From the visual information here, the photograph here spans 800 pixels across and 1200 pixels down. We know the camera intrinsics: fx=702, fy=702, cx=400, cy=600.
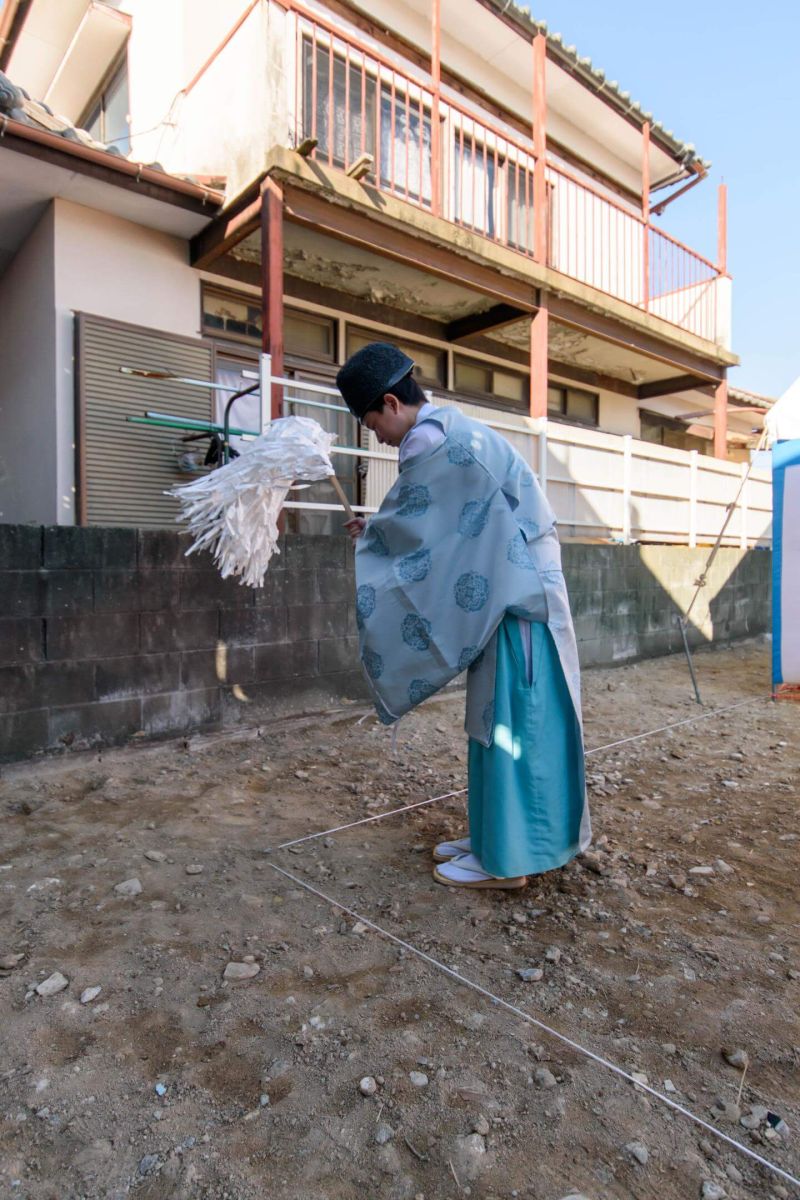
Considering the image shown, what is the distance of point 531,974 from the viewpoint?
1.68m

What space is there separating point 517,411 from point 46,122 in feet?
16.8

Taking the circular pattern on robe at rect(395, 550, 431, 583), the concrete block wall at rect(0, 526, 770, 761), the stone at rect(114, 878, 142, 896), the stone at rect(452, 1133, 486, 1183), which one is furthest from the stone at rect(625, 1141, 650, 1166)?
the concrete block wall at rect(0, 526, 770, 761)

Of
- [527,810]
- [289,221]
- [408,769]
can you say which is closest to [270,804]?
[408,769]

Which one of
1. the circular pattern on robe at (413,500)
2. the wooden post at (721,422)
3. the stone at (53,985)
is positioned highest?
the wooden post at (721,422)

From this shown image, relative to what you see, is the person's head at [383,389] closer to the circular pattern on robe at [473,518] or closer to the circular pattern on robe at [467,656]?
the circular pattern on robe at [473,518]

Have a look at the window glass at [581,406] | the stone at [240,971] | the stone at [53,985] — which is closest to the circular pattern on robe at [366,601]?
the stone at [240,971]

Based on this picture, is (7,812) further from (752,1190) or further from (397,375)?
(752,1190)

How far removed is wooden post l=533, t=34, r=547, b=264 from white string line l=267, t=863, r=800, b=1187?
5.92m

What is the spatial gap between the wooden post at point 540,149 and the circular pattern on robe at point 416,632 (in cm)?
533

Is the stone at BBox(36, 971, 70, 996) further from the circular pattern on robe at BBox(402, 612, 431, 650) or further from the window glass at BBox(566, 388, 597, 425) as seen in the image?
the window glass at BBox(566, 388, 597, 425)

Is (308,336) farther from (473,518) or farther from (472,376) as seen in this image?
(473,518)

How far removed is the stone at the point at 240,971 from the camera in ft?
5.42

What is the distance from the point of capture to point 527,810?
2.05m

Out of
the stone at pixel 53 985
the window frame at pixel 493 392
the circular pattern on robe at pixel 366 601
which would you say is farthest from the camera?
the window frame at pixel 493 392
